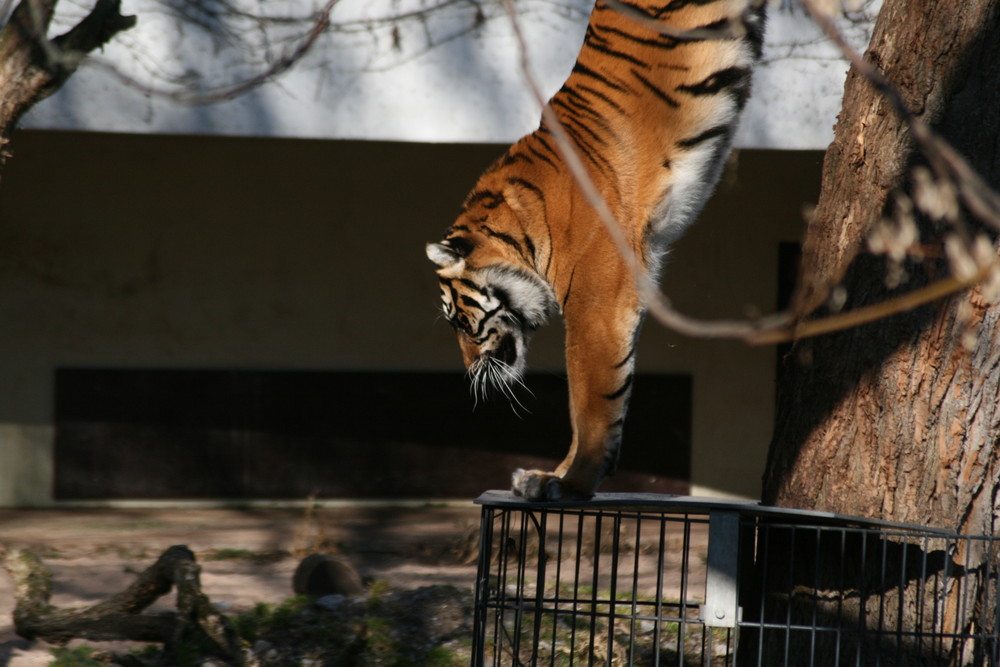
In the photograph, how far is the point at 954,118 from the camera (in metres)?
2.39

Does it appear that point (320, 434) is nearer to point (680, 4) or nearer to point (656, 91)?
point (656, 91)

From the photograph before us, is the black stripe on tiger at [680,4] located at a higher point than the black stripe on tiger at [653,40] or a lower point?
higher

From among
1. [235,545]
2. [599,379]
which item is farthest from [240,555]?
[599,379]

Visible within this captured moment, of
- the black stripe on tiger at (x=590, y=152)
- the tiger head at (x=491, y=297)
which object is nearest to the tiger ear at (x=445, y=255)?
the tiger head at (x=491, y=297)

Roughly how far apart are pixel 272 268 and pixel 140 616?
346cm

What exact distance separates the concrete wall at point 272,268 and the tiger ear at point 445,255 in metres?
3.36

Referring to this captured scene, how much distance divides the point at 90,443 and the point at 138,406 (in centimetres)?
36

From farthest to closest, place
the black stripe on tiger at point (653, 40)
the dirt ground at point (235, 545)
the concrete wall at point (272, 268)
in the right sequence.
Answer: the concrete wall at point (272, 268), the dirt ground at point (235, 545), the black stripe on tiger at point (653, 40)

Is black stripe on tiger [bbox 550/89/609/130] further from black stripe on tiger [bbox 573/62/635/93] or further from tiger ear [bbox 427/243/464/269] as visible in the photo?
tiger ear [bbox 427/243/464/269]

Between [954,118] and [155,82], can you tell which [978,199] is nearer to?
[954,118]

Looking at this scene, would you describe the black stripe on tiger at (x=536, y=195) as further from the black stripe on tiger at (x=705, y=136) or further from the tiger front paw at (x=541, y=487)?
the tiger front paw at (x=541, y=487)

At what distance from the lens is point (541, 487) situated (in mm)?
2637

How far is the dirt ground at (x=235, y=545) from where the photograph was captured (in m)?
4.58

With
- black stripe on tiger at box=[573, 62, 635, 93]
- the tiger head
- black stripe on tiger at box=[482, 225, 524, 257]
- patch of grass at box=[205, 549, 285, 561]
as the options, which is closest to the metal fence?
the tiger head
